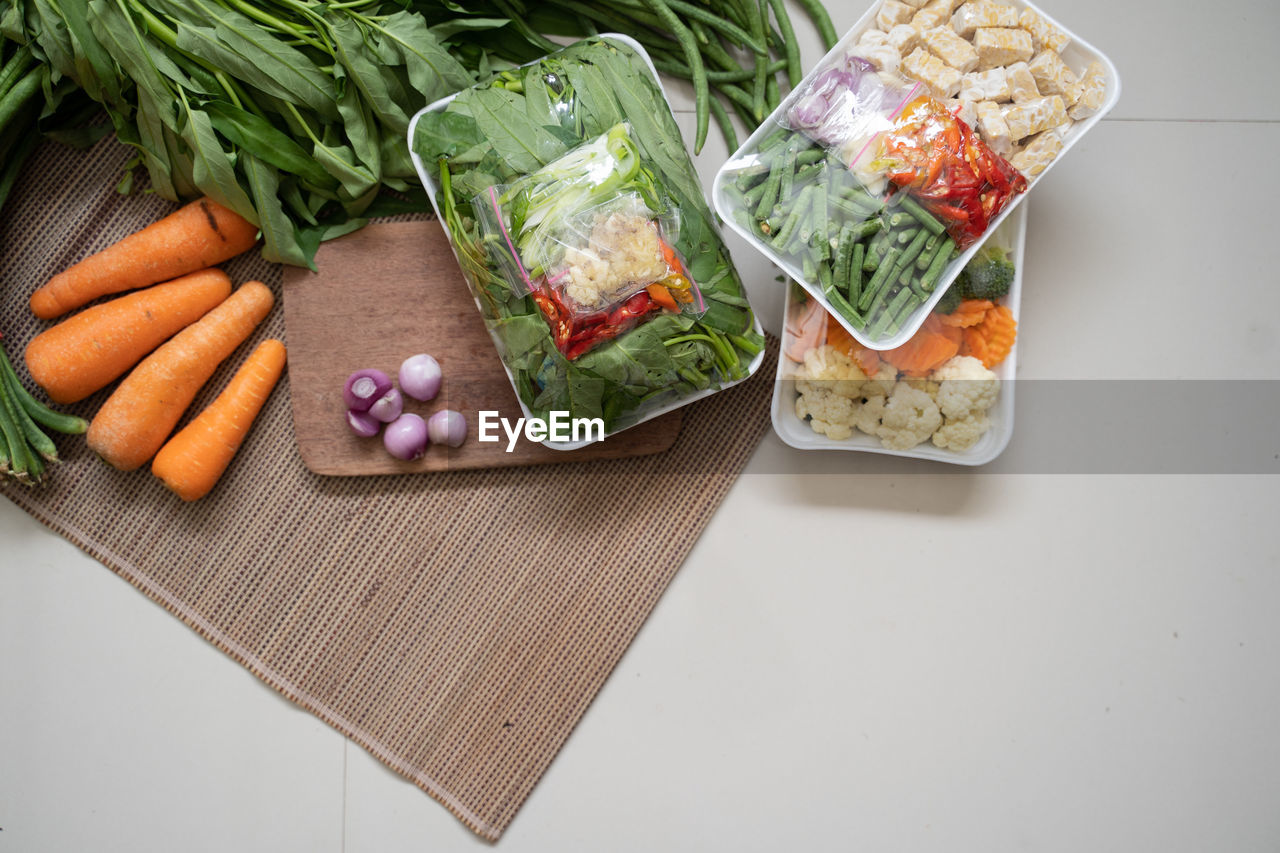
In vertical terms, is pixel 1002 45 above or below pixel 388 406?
above

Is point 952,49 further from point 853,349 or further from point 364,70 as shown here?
point 364,70

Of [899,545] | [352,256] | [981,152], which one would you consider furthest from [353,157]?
[899,545]

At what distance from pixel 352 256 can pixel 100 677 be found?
0.84m

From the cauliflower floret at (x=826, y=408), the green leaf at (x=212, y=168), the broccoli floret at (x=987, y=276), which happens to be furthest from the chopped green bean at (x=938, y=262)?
the green leaf at (x=212, y=168)

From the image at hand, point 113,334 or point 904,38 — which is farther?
point 113,334

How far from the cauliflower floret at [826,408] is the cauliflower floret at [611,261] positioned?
340mm

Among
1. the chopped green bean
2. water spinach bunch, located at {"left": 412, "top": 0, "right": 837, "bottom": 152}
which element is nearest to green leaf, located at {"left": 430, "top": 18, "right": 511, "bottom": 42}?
water spinach bunch, located at {"left": 412, "top": 0, "right": 837, "bottom": 152}

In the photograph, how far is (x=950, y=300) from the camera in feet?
3.89

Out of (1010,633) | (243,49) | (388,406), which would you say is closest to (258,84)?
(243,49)

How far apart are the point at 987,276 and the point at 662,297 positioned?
19.7 inches

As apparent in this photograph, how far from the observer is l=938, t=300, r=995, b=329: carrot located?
1.20m

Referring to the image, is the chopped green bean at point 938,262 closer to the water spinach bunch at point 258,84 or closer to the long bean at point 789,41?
the long bean at point 789,41

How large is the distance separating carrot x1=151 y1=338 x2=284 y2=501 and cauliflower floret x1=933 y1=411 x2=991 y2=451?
1089 millimetres

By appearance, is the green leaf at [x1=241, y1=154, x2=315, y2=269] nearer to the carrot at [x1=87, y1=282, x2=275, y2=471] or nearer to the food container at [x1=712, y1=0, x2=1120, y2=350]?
the carrot at [x1=87, y1=282, x2=275, y2=471]
